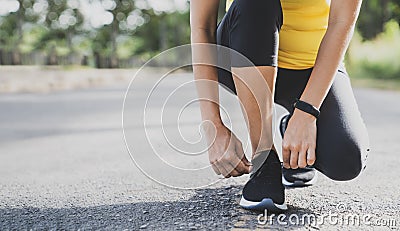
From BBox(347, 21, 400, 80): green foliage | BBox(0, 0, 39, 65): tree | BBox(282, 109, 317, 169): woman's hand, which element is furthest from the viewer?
BBox(347, 21, 400, 80): green foliage

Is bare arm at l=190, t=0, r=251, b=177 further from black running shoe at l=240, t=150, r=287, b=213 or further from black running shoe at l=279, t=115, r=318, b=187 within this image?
black running shoe at l=279, t=115, r=318, b=187

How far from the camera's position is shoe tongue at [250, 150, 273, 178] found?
→ 126 cm

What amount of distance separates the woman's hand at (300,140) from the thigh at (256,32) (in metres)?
0.17

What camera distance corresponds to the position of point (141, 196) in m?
1.48

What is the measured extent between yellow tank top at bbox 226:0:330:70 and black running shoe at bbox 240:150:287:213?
289 mm

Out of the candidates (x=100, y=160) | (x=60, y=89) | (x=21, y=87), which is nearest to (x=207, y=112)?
(x=100, y=160)

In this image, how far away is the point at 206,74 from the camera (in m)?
1.32

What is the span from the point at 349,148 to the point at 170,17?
28533mm

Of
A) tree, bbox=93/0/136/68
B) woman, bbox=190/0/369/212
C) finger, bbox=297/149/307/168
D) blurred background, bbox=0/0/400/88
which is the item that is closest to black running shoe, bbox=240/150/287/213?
woman, bbox=190/0/369/212

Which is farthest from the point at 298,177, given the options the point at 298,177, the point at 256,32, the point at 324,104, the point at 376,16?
the point at 376,16

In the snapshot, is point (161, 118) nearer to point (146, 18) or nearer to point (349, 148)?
point (349, 148)

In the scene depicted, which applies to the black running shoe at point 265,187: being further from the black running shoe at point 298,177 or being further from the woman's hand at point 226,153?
the black running shoe at point 298,177

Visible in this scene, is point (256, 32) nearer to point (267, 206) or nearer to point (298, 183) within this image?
point (267, 206)

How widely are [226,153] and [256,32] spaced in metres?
0.30
